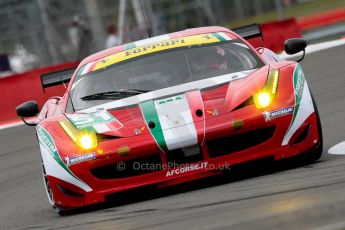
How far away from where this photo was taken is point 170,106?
7.61 metres

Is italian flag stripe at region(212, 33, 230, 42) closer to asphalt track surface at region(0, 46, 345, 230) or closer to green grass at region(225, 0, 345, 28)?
asphalt track surface at region(0, 46, 345, 230)

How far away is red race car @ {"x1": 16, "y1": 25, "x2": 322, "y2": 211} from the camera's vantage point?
7.33 m

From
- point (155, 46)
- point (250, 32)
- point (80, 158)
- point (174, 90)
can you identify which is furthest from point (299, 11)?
point (80, 158)

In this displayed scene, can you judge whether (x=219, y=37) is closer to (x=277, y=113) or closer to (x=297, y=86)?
(x=297, y=86)

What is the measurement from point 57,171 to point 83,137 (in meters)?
0.32

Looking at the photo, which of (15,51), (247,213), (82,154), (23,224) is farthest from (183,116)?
(15,51)

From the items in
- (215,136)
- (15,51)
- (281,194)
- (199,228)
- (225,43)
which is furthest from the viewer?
(15,51)

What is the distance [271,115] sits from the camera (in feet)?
24.4

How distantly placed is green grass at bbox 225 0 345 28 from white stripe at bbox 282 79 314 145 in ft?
60.2

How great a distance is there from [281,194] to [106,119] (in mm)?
1906

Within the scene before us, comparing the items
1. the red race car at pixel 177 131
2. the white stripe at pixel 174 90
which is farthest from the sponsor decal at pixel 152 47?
the white stripe at pixel 174 90

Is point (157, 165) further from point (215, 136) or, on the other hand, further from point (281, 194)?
point (281, 194)

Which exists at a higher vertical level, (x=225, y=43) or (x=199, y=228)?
(x=225, y=43)

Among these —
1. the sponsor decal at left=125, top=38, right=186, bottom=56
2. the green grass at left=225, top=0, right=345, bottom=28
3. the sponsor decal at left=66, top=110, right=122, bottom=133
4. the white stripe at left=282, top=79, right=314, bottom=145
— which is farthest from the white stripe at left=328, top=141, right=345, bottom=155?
the green grass at left=225, top=0, right=345, bottom=28
